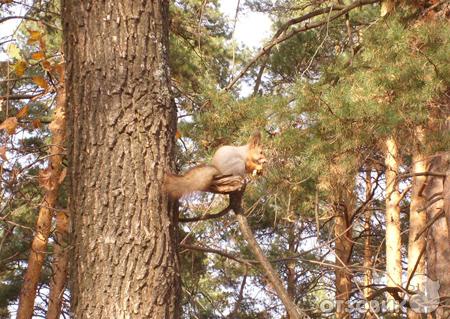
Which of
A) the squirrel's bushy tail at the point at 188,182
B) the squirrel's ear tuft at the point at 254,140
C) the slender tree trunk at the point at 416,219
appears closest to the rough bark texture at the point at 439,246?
the slender tree trunk at the point at 416,219

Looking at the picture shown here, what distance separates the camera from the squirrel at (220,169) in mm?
1814

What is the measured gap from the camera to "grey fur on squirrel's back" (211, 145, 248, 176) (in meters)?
2.00

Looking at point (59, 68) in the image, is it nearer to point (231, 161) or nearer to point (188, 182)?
point (231, 161)

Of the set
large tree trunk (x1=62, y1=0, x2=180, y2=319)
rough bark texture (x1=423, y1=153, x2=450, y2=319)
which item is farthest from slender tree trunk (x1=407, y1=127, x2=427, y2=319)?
large tree trunk (x1=62, y1=0, x2=180, y2=319)

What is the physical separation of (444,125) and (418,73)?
0.82 metres

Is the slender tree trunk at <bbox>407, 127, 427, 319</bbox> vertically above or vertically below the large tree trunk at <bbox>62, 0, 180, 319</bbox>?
above

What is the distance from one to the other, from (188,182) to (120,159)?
0.65ft

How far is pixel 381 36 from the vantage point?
196 inches

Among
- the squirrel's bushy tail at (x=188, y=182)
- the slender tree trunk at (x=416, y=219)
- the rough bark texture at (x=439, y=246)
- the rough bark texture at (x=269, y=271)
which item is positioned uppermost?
the slender tree trunk at (x=416, y=219)

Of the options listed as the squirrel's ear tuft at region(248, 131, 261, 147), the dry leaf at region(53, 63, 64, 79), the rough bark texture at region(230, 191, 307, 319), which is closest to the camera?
the rough bark texture at region(230, 191, 307, 319)

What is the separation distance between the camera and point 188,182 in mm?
1815

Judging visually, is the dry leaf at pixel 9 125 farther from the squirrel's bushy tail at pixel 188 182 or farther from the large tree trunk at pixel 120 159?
the squirrel's bushy tail at pixel 188 182

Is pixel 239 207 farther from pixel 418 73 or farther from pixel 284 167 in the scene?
pixel 284 167

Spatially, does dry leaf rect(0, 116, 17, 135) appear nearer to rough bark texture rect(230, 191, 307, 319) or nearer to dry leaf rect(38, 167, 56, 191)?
dry leaf rect(38, 167, 56, 191)
